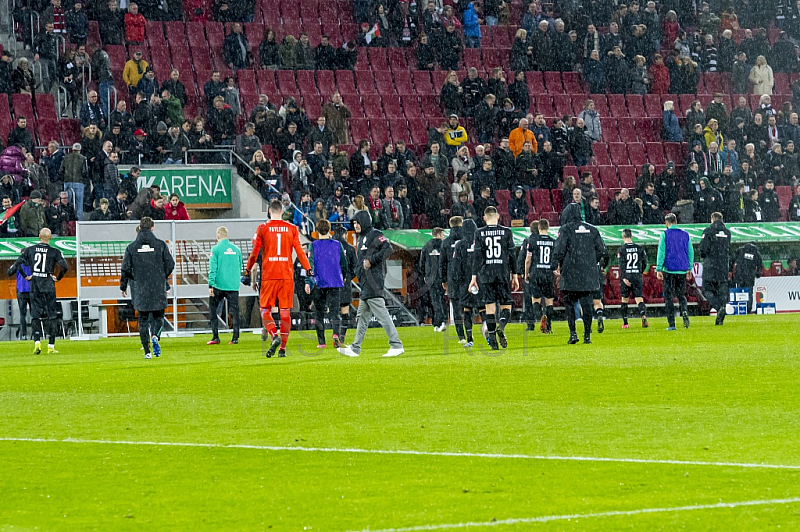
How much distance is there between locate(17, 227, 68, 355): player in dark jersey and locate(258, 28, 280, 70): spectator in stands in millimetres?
13242

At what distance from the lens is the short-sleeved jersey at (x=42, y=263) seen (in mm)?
19969

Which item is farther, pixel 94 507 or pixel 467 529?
pixel 94 507

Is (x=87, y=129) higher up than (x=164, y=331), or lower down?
higher up

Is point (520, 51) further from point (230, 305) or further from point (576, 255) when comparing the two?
point (576, 255)

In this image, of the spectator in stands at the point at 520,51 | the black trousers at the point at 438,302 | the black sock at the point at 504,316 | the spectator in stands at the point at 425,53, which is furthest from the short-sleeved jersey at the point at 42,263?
the spectator in stands at the point at 520,51

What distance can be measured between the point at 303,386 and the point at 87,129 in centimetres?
1596

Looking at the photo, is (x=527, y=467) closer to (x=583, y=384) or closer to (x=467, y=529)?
(x=467, y=529)

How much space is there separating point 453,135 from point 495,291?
13879 millimetres

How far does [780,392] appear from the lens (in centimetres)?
1118

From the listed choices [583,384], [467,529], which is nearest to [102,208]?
[583,384]

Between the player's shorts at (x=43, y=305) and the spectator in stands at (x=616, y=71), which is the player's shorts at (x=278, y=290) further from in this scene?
the spectator in stands at (x=616, y=71)

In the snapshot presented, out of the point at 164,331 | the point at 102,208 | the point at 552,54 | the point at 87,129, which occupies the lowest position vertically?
the point at 164,331

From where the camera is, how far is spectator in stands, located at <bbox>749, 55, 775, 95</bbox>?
3753cm

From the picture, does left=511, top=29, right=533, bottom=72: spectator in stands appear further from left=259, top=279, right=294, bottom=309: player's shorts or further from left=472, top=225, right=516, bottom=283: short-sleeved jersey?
left=259, top=279, right=294, bottom=309: player's shorts
